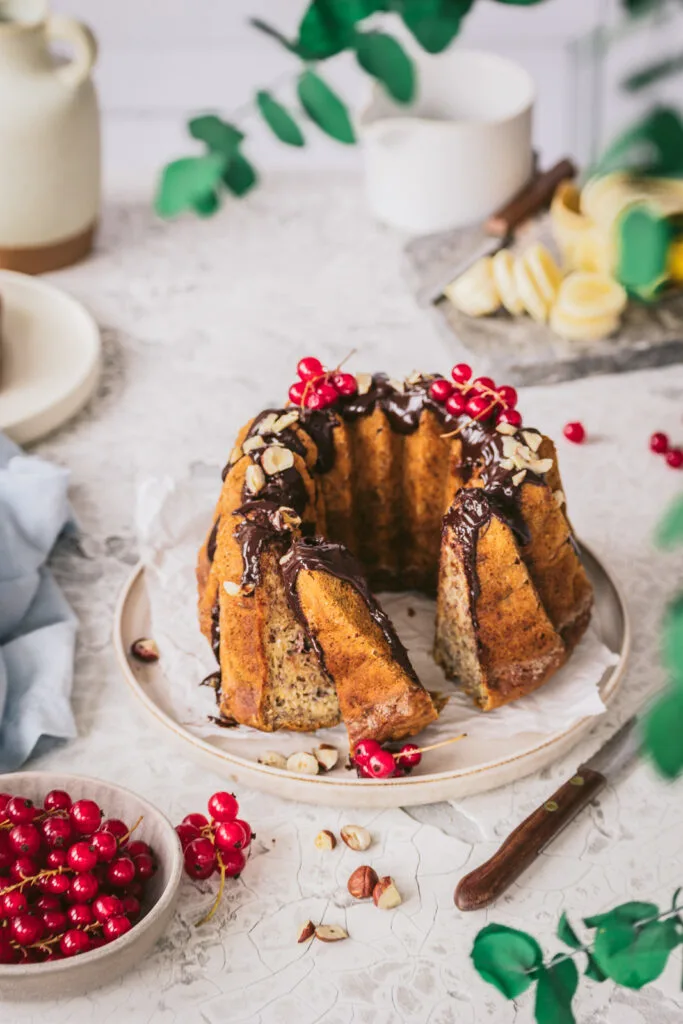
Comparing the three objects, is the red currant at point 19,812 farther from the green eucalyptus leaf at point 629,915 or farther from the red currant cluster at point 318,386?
the green eucalyptus leaf at point 629,915

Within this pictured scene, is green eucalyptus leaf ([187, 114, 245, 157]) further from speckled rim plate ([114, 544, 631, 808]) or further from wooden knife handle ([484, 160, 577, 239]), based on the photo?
wooden knife handle ([484, 160, 577, 239])

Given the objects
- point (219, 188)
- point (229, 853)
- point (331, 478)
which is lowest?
point (229, 853)

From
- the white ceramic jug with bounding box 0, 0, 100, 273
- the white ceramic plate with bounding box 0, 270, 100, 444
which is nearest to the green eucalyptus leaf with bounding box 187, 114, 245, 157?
the white ceramic plate with bounding box 0, 270, 100, 444

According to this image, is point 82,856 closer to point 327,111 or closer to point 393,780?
point 393,780

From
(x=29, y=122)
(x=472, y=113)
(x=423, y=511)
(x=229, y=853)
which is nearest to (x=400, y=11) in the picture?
(x=229, y=853)

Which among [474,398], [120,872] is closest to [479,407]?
[474,398]

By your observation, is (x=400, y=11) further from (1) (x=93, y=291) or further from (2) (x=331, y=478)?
(1) (x=93, y=291)
